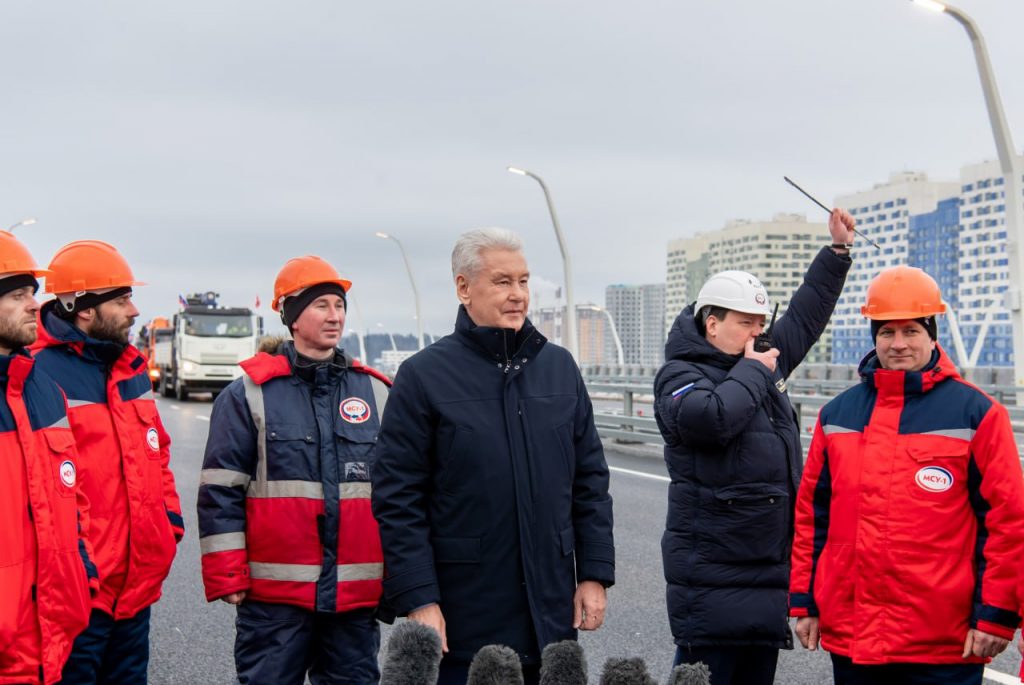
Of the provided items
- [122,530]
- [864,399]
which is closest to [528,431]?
[864,399]

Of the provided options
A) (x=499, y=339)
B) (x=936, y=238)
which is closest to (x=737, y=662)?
(x=499, y=339)

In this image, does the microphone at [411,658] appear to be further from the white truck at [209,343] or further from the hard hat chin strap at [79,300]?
the white truck at [209,343]

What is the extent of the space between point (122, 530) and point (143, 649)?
50 cm

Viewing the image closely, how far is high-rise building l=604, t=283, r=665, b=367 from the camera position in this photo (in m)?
114

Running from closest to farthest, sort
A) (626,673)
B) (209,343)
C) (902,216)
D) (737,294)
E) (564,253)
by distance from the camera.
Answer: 1. (626,673)
2. (737,294)
3. (564,253)
4. (209,343)
5. (902,216)

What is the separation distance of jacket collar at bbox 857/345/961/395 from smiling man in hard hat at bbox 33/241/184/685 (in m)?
2.57

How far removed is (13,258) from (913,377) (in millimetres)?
2772

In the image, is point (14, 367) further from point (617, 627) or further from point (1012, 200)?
point (1012, 200)

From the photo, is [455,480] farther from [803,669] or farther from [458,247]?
[803,669]

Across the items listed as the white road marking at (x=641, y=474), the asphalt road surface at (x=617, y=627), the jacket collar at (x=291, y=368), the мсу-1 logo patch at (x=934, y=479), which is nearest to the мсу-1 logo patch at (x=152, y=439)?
the jacket collar at (x=291, y=368)

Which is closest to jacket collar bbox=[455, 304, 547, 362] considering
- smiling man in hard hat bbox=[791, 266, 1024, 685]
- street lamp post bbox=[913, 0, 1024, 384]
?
smiling man in hard hat bbox=[791, 266, 1024, 685]

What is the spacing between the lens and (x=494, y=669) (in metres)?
1.99

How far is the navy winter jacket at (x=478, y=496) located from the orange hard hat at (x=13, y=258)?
1.17 m

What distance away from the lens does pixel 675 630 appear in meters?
3.96
